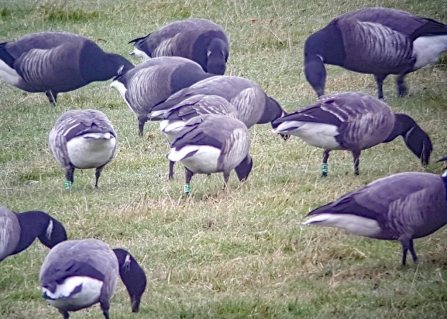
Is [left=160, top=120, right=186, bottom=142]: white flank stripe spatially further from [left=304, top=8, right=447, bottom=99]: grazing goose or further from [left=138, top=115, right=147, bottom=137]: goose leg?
[left=304, top=8, right=447, bottom=99]: grazing goose

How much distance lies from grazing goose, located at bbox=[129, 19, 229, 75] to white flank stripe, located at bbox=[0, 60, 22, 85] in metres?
1.84

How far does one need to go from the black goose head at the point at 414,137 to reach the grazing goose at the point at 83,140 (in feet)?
8.96

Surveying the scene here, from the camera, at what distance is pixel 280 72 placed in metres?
12.7

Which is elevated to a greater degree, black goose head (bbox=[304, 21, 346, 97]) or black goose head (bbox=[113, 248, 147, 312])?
black goose head (bbox=[113, 248, 147, 312])

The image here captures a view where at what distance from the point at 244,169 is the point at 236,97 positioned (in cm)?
119

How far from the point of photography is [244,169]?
8.12 meters

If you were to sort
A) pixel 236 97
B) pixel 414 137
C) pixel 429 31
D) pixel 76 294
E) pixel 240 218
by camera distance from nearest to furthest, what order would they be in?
pixel 76 294
pixel 240 218
pixel 414 137
pixel 236 97
pixel 429 31

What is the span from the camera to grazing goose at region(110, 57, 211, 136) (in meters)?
10.1

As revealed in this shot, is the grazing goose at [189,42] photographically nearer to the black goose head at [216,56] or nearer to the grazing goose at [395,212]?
the black goose head at [216,56]

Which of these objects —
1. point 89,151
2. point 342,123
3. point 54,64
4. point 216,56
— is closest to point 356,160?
point 342,123

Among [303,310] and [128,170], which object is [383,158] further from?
[303,310]

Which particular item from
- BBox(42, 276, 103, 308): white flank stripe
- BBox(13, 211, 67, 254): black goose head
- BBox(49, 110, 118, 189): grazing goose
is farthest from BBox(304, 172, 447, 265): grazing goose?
BBox(49, 110, 118, 189): grazing goose

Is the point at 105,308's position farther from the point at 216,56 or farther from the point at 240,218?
the point at 216,56

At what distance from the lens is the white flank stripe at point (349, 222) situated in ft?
18.6
